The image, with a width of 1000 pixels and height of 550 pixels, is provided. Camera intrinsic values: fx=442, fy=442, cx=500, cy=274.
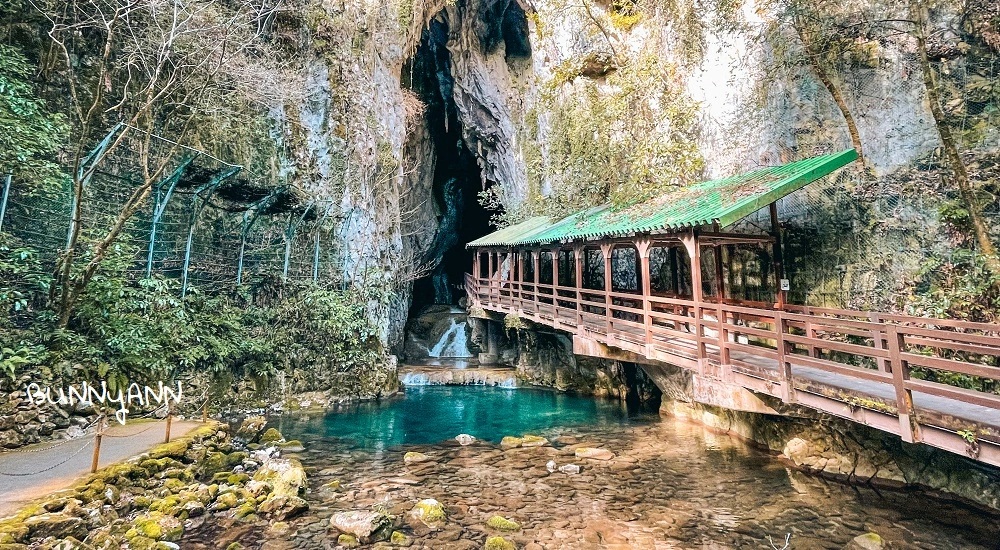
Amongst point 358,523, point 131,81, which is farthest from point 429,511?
point 131,81

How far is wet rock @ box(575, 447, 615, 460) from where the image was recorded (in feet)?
34.6

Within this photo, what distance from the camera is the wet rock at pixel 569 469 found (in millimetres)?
9648

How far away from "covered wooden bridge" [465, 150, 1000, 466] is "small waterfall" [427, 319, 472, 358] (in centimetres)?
928

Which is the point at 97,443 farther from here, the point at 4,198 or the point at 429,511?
the point at 4,198

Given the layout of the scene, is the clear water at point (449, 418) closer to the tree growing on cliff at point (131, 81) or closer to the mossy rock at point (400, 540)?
the mossy rock at point (400, 540)

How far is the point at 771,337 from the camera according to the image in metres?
6.93

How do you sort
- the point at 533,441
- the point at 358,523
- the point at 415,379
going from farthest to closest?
1. the point at 415,379
2. the point at 533,441
3. the point at 358,523

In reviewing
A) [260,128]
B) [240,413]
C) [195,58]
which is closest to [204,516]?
[240,413]

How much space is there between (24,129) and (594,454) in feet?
45.9

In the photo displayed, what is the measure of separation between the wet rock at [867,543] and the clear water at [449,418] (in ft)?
23.8

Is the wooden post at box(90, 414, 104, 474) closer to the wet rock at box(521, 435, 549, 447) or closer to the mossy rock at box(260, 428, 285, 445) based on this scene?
the mossy rock at box(260, 428, 285, 445)

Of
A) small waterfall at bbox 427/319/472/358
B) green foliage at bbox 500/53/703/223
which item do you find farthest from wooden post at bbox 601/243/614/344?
small waterfall at bbox 427/319/472/358

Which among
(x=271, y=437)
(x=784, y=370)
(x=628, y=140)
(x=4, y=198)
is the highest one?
(x=628, y=140)

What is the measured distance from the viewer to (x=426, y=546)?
6.84 metres
